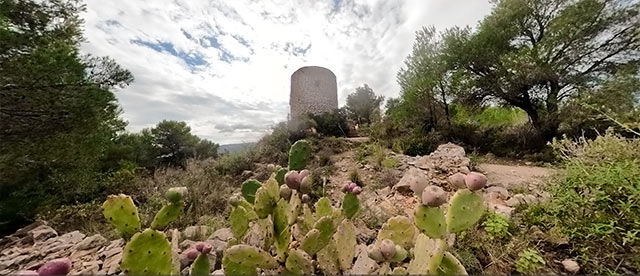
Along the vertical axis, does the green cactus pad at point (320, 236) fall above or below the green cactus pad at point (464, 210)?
below

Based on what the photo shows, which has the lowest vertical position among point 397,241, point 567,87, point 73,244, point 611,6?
point 73,244

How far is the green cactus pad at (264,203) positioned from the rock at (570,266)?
1787mm

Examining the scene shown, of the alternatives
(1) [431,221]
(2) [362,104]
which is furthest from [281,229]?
(2) [362,104]

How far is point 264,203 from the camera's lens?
1304 mm

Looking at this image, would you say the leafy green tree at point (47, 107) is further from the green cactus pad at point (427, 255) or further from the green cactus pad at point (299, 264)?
the green cactus pad at point (427, 255)

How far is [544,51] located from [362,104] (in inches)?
363

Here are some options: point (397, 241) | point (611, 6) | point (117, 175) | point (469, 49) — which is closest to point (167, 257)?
point (397, 241)

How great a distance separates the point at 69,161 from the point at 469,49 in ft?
31.8

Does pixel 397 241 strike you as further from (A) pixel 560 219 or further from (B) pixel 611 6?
(B) pixel 611 6

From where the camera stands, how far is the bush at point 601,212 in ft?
4.85

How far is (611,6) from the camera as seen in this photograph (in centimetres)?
639

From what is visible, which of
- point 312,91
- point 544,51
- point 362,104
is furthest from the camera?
point 362,104

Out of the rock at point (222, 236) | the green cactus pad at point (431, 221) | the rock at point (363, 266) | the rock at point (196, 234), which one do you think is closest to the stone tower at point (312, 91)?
the rock at point (196, 234)

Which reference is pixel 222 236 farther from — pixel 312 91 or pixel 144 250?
pixel 312 91
